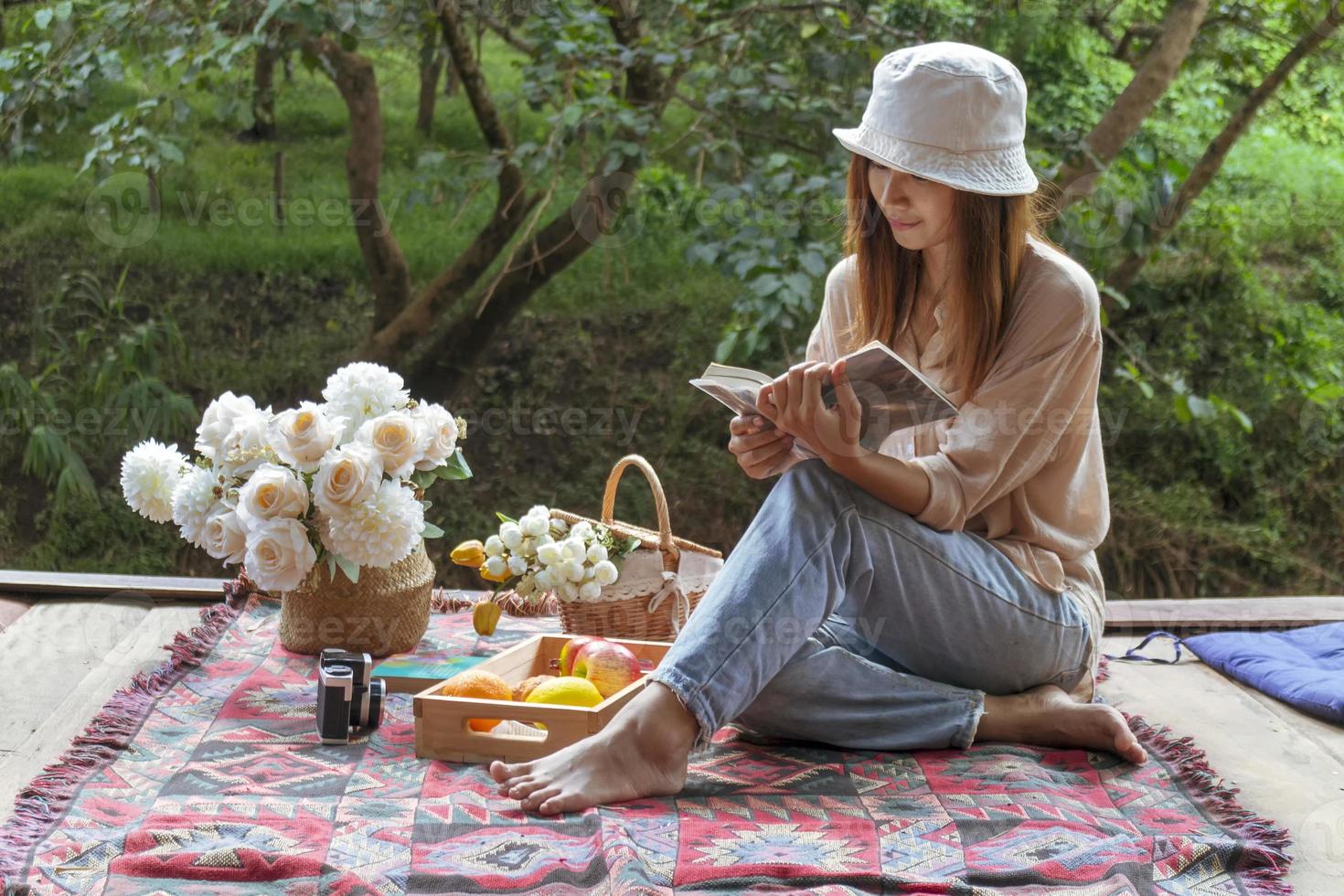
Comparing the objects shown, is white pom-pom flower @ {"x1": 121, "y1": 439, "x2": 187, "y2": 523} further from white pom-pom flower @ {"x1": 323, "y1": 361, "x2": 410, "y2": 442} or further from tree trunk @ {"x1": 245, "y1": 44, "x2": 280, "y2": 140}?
tree trunk @ {"x1": 245, "y1": 44, "x2": 280, "y2": 140}

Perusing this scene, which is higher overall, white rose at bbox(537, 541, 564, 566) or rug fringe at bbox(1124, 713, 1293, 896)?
rug fringe at bbox(1124, 713, 1293, 896)

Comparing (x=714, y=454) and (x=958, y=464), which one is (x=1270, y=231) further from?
(x=958, y=464)

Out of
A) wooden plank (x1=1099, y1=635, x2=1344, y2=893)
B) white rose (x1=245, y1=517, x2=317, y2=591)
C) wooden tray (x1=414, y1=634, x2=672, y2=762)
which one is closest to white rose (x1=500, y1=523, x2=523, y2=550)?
white rose (x1=245, y1=517, x2=317, y2=591)

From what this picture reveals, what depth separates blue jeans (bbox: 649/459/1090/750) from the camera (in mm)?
1804

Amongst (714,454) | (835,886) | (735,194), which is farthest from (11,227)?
(835,886)

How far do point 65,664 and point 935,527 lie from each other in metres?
1.54

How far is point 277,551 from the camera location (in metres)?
2.21

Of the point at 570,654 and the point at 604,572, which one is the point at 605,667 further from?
the point at 604,572

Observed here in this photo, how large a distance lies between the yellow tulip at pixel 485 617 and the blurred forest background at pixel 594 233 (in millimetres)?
991

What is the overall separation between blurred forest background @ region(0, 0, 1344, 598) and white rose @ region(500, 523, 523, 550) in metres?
0.92

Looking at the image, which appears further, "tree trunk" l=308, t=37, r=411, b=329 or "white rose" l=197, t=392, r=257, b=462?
"tree trunk" l=308, t=37, r=411, b=329

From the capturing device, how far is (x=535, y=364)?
5152 millimetres

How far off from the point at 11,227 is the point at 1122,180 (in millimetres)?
4082

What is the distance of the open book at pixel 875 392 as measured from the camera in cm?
174
